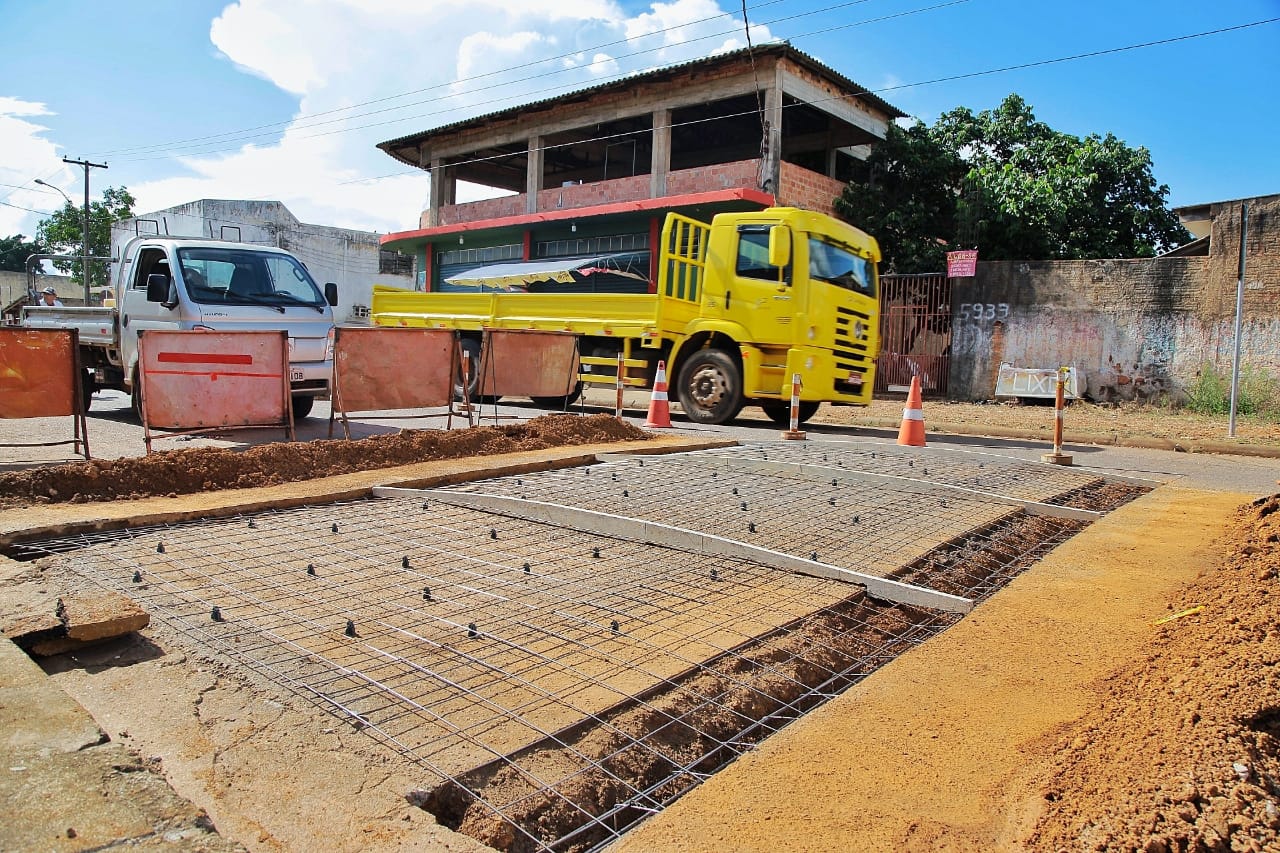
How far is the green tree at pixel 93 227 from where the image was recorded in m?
46.8

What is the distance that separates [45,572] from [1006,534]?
206 inches

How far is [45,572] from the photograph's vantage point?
13.0 feet

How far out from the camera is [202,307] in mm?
9852

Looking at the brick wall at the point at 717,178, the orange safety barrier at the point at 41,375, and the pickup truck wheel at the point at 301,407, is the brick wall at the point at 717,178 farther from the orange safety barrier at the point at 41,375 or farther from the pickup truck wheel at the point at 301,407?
the orange safety barrier at the point at 41,375

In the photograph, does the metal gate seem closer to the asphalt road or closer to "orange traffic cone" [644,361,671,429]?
the asphalt road

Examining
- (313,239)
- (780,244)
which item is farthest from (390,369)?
(313,239)

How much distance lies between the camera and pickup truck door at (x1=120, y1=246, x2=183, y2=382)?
9.95 meters

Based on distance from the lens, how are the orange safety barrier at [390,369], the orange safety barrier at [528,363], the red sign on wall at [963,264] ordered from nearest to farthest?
the orange safety barrier at [390,369], the orange safety barrier at [528,363], the red sign on wall at [963,264]

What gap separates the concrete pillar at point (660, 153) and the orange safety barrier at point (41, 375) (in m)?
15.3

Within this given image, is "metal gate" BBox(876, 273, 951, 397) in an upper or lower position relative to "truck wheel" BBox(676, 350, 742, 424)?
upper

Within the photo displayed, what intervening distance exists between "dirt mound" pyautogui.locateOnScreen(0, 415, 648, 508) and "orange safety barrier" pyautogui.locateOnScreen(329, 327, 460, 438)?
1313mm

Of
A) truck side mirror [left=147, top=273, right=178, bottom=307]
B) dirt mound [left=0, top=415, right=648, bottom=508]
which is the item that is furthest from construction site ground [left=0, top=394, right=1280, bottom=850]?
truck side mirror [left=147, top=273, right=178, bottom=307]

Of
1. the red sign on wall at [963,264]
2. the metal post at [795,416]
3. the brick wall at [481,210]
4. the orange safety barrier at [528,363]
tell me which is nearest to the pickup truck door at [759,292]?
the metal post at [795,416]

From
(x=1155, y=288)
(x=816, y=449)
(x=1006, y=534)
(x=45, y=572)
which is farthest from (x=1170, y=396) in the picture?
(x=45, y=572)
